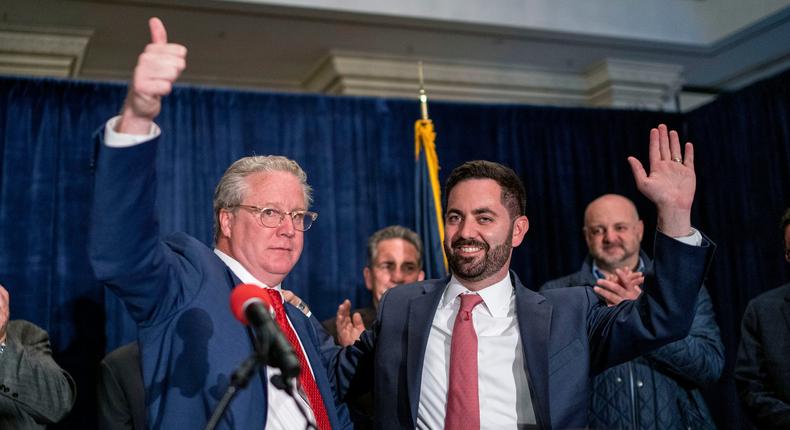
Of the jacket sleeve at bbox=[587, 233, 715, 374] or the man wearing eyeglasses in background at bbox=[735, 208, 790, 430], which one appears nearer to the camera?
the jacket sleeve at bbox=[587, 233, 715, 374]

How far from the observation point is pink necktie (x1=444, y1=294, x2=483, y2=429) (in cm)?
203

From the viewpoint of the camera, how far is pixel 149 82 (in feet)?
4.76

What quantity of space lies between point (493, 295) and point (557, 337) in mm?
233

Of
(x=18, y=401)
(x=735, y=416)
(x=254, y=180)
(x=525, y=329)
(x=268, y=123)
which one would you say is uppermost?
(x=268, y=123)

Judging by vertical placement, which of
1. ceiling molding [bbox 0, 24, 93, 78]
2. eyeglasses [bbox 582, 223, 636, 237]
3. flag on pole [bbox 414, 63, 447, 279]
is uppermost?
ceiling molding [bbox 0, 24, 93, 78]

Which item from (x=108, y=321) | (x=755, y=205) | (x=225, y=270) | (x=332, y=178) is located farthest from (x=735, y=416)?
(x=225, y=270)

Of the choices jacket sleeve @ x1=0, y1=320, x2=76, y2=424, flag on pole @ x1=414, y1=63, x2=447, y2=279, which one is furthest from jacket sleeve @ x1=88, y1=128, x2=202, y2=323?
flag on pole @ x1=414, y1=63, x2=447, y2=279

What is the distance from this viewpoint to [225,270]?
2.01 m

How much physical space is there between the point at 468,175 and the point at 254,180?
637 millimetres

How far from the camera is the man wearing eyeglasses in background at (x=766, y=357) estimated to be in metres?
3.15

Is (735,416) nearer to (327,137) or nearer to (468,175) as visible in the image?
(327,137)

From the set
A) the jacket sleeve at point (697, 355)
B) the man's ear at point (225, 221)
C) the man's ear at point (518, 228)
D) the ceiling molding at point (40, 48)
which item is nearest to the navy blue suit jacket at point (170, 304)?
the man's ear at point (225, 221)

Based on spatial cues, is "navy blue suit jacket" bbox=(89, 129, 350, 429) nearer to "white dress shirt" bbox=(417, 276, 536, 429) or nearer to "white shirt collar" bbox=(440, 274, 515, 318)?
"white dress shirt" bbox=(417, 276, 536, 429)

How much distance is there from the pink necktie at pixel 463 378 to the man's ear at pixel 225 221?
2.18ft
